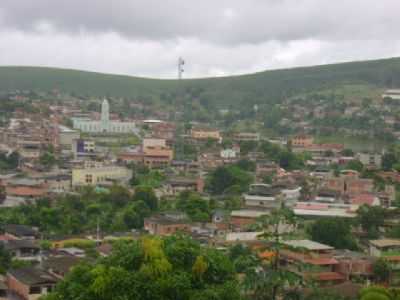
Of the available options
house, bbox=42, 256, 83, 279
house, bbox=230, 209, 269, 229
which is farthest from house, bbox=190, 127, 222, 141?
house, bbox=42, 256, 83, 279

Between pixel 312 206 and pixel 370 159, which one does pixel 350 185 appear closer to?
pixel 312 206

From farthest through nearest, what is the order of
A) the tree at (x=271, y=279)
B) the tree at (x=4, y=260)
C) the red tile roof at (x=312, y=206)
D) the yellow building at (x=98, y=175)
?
the yellow building at (x=98, y=175) < the red tile roof at (x=312, y=206) < the tree at (x=4, y=260) < the tree at (x=271, y=279)

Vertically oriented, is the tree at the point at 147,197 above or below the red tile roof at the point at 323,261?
above

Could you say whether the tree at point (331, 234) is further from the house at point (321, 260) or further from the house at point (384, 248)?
the house at point (321, 260)

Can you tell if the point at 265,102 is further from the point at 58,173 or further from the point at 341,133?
the point at 58,173

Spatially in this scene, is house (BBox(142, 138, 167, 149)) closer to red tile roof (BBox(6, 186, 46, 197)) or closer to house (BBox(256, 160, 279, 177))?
house (BBox(256, 160, 279, 177))

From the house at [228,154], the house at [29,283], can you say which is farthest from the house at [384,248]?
the house at [228,154]

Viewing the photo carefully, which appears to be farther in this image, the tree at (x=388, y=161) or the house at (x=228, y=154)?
the house at (x=228, y=154)
